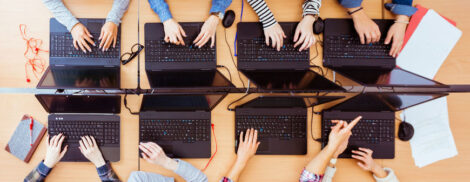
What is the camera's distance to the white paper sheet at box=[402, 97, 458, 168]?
1.51 m

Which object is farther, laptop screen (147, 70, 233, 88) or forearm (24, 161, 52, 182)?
forearm (24, 161, 52, 182)

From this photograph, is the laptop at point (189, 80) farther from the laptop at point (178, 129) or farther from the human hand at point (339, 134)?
the human hand at point (339, 134)

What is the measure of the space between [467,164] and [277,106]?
3.72 ft

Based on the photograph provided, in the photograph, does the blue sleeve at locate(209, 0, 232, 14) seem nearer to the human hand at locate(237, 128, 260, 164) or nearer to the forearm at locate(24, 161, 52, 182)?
the human hand at locate(237, 128, 260, 164)

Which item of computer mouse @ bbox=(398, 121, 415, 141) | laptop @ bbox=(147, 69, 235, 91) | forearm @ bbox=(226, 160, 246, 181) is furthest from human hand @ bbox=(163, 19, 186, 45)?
computer mouse @ bbox=(398, 121, 415, 141)

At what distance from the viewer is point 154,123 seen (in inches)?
57.4

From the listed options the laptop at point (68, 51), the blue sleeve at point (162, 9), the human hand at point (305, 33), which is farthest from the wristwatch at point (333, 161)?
the laptop at point (68, 51)

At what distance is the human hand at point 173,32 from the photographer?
1.39 meters

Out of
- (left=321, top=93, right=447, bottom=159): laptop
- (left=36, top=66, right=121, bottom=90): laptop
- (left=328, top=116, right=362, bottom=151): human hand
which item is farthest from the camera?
(left=321, top=93, right=447, bottom=159): laptop

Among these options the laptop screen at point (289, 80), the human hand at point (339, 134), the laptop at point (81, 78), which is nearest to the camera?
the laptop screen at point (289, 80)

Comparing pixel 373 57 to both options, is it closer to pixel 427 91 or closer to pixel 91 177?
pixel 427 91

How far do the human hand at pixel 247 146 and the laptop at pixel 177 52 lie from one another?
0.41 meters

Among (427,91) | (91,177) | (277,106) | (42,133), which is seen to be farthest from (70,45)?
(427,91)

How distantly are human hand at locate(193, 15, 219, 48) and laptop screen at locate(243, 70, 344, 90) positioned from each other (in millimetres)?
263
